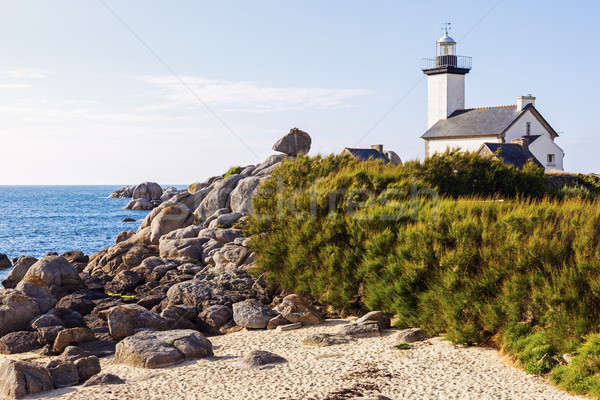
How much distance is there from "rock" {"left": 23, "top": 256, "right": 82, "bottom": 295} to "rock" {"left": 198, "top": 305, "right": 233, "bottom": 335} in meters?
6.92

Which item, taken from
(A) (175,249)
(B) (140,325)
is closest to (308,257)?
(B) (140,325)

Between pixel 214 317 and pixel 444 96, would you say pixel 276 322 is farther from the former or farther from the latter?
pixel 444 96

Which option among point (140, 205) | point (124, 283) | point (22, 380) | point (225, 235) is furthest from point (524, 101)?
point (140, 205)

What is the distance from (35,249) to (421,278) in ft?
125

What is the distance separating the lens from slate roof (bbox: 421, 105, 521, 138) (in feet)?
180

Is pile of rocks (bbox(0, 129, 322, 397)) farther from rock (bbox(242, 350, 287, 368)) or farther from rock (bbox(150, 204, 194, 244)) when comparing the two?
rock (bbox(242, 350, 287, 368))

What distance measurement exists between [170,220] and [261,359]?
1678cm

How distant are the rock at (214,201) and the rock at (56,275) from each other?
8.18m

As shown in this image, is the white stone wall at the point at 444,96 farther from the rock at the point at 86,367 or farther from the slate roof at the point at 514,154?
the rock at the point at 86,367

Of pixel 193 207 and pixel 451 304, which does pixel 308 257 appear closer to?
pixel 451 304

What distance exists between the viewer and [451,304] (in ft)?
38.4

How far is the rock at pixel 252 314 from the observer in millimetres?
14414

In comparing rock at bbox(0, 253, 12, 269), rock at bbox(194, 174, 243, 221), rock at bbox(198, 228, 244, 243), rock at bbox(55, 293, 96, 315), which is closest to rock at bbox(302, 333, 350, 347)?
rock at bbox(55, 293, 96, 315)

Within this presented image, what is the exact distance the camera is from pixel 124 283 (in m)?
20.0
